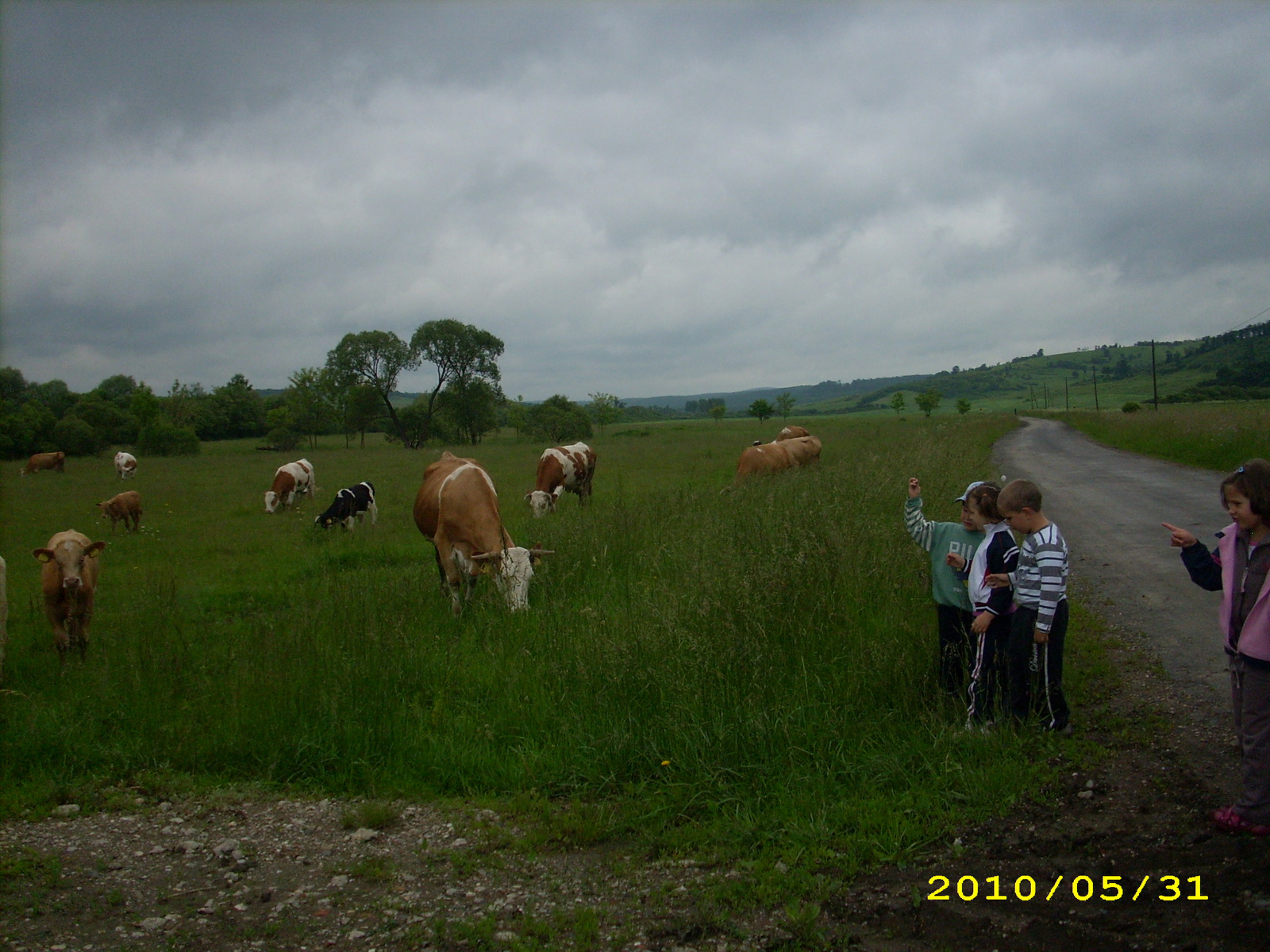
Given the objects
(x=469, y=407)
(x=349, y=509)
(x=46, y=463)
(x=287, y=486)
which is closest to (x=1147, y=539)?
(x=349, y=509)

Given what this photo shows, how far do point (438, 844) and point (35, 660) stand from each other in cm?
576

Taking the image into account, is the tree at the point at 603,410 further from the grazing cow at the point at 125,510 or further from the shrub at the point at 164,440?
the grazing cow at the point at 125,510

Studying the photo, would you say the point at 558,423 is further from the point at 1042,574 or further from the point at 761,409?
the point at 1042,574

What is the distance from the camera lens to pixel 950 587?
503 centimetres

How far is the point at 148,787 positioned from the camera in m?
5.00

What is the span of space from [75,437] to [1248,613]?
153 ft

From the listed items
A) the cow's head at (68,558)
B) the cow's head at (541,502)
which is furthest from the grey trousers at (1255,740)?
the cow's head at (541,502)

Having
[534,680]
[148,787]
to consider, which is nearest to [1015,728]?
[534,680]

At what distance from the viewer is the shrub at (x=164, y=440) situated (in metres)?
49.7

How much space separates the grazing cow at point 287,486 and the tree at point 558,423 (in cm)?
3889

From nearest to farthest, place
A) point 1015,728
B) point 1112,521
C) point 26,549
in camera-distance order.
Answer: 1. point 1015,728
2. point 1112,521
3. point 26,549

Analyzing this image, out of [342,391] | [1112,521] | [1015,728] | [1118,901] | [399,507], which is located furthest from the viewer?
[342,391]

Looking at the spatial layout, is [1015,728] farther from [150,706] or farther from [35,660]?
[35,660]

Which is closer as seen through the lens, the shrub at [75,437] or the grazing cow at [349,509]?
the grazing cow at [349,509]
